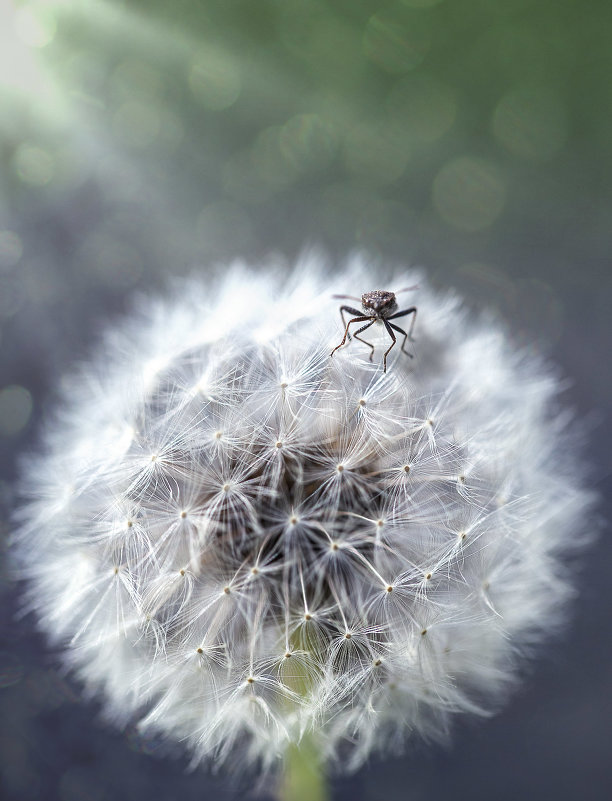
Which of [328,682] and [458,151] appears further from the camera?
[458,151]

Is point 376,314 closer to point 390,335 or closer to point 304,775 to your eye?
point 390,335

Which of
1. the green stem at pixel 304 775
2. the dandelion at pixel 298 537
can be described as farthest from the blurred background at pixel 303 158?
the green stem at pixel 304 775

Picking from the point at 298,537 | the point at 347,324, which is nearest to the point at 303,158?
the point at 347,324

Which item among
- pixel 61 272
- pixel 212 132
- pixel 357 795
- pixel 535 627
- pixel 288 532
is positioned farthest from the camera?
pixel 212 132

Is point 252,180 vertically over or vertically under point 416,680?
over

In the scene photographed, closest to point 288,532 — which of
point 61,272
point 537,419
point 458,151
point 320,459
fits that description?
point 320,459

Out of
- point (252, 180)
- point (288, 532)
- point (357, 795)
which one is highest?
point (252, 180)

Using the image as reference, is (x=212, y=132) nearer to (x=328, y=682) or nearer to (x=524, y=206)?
(x=524, y=206)
